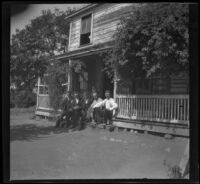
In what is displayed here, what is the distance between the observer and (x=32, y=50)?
902cm

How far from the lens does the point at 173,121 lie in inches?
318

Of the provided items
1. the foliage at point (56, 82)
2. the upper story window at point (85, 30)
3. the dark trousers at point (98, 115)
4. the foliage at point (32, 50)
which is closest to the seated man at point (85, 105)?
the dark trousers at point (98, 115)

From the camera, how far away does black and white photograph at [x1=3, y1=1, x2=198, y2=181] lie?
19.7 feet

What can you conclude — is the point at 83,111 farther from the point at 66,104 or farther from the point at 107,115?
the point at 107,115

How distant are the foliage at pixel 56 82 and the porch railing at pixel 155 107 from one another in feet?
6.81

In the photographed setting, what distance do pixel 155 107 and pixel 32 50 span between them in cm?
432

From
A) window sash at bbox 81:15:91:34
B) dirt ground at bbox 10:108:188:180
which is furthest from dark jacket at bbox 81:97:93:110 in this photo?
window sash at bbox 81:15:91:34

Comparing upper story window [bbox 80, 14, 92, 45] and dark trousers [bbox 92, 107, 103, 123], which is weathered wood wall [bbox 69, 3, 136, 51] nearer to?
upper story window [bbox 80, 14, 92, 45]

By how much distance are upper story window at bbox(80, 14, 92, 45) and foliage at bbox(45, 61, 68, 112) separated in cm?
445

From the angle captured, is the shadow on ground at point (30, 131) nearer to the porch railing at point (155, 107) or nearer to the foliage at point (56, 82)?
the foliage at point (56, 82)

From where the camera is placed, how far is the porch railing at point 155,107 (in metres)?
8.02

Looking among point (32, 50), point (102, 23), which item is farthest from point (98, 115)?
point (102, 23)

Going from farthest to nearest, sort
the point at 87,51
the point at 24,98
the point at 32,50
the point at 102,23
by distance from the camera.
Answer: the point at 102,23 < the point at 87,51 < the point at 24,98 < the point at 32,50

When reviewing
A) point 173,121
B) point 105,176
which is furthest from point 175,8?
point 105,176
